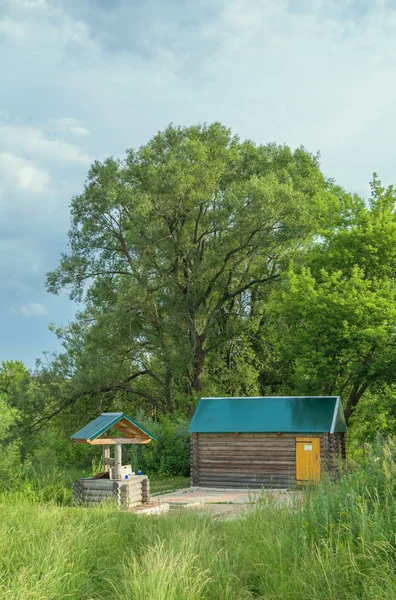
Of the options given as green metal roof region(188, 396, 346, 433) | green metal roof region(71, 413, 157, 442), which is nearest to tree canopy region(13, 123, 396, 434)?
green metal roof region(188, 396, 346, 433)

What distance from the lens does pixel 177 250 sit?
107 feet

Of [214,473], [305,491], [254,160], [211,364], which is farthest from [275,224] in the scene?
[305,491]

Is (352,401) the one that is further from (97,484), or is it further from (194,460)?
(97,484)

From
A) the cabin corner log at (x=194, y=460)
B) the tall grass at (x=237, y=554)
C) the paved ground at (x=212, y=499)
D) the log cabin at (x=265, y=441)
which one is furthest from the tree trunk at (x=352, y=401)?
the tall grass at (x=237, y=554)

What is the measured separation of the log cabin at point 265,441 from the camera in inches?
867

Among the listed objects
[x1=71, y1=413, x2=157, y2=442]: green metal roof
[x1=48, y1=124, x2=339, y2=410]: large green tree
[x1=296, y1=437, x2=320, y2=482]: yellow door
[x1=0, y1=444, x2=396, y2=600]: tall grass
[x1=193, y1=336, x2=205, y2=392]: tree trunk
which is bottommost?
[x1=296, y1=437, x2=320, y2=482]: yellow door

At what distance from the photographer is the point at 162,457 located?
26.8 meters

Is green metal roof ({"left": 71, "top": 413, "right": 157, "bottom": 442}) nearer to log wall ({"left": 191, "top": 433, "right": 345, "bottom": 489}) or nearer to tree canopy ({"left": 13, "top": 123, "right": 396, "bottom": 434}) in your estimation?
log wall ({"left": 191, "top": 433, "right": 345, "bottom": 489})

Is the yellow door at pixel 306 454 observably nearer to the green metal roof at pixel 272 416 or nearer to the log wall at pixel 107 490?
the green metal roof at pixel 272 416

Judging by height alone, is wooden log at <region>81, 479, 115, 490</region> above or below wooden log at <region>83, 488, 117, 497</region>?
above

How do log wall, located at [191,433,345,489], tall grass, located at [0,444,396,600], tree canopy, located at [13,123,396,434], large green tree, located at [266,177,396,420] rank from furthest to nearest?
1. tree canopy, located at [13,123,396,434]
2. large green tree, located at [266,177,396,420]
3. log wall, located at [191,433,345,489]
4. tall grass, located at [0,444,396,600]

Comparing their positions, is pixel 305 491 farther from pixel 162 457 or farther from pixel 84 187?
pixel 84 187

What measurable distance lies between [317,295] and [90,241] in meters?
14.5

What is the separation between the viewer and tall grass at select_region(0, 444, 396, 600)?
21.9 feet
